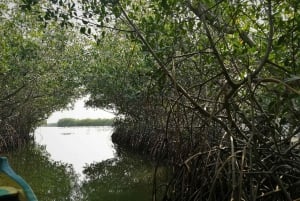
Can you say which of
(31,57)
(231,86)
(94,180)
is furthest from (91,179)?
(231,86)

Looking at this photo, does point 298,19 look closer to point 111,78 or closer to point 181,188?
point 181,188

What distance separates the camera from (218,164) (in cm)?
348

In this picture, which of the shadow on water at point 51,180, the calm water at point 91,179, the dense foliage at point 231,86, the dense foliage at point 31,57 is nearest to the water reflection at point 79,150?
the calm water at point 91,179

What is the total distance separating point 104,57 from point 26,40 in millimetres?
3435

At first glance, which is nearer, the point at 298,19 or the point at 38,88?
the point at 298,19

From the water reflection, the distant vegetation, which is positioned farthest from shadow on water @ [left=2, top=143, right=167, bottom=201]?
the distant vegetation

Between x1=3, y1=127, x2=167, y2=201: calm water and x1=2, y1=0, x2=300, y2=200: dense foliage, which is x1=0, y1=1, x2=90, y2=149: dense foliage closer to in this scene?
x1=3, y1=127, x2=167, y2=201: calm water

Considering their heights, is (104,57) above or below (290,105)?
above

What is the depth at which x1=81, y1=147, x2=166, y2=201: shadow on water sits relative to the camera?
19.7 feet

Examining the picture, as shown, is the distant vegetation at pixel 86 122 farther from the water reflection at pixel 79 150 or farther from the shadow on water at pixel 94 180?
the shadow on water at pixel 94 180

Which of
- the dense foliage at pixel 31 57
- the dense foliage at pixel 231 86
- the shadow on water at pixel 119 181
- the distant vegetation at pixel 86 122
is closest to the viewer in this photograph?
the dense foliage at pixel 231 86

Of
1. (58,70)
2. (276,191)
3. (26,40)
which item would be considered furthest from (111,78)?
(276,191)

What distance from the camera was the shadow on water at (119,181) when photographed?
601 cm

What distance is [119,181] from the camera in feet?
24.7
